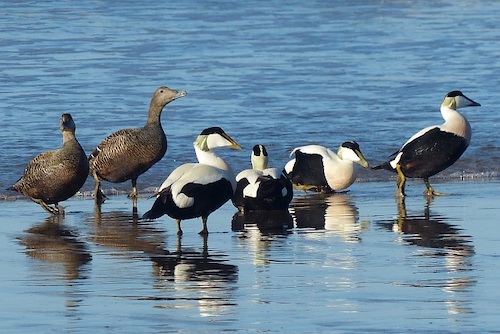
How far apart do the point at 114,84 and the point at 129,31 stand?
7.46 meters

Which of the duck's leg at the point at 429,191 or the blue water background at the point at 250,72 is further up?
the blue water background at the point at 250,72

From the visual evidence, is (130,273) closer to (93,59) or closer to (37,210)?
(37,210)

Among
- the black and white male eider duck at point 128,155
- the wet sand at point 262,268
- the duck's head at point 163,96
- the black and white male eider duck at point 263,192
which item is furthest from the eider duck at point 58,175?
the duck's head at point 163,96

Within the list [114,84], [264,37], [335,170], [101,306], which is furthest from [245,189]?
[264,37]

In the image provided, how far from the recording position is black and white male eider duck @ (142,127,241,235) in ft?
33.0

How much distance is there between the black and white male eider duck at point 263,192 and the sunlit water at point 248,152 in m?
0.15

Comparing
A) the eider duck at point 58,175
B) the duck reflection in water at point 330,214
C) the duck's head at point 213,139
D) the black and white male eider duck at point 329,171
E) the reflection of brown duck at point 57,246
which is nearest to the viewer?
the reflection of brown duck at point 57,246

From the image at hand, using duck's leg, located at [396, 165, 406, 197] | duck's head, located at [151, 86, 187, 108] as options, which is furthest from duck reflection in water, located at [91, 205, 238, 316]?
duck's leg, located at [396, 165, 406, 197]

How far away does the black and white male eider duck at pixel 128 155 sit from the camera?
12703mm

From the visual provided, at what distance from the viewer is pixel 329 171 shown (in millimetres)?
12656

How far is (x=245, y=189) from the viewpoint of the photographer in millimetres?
11336

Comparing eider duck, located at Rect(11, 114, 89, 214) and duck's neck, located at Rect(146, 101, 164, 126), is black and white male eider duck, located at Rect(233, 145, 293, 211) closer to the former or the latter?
eider duck, located at Rect(11, 114, 89, 214)

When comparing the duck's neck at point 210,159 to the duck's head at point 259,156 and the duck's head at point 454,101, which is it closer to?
the duck's head at point 259,156

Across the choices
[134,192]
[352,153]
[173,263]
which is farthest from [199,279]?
[352,153]
